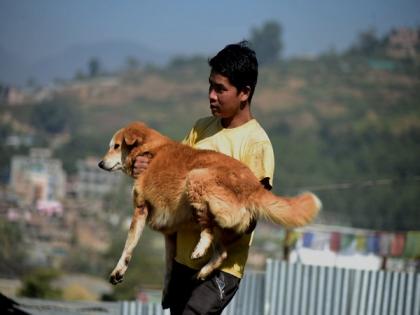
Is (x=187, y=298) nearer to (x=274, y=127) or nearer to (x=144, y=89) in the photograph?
(x=274, y=127)

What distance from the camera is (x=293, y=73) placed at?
558ft

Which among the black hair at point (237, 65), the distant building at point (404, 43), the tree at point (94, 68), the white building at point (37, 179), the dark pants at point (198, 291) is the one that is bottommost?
the white building at point (37, 179)

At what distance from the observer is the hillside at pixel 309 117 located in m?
113

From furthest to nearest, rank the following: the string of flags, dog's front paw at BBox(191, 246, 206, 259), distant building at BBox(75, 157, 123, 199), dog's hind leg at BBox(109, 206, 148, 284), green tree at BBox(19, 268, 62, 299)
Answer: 1. distant building at BBox(75, 157, 123, 199)
2. green tree at BBox(19, 268, 62, 299)
3. the string of flags
4. dog's hind leg at BBox(109, 206, 148, 284)
5. dog's front paw at BBox(191, 246, 206, 259)

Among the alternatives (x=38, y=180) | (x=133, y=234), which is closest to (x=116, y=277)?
(x=133, y=234)

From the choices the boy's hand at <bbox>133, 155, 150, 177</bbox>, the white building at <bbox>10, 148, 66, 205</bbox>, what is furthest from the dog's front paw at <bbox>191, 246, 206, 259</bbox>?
the white building at <bbox>10, 148, 66, 205</bbox>

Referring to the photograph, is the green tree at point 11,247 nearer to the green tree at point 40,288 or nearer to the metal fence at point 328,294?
the green tree at point 40,288

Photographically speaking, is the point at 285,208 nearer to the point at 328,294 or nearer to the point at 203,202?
the point at 203,202

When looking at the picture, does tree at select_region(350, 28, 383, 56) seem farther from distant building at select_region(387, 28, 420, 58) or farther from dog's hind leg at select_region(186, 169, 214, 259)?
dog's hind leg at select_region(186, 169, 214, 259)

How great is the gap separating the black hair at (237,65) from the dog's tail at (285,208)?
58 centimetres

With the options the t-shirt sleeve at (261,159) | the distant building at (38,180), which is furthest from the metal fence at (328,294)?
the distant building at (38,180)

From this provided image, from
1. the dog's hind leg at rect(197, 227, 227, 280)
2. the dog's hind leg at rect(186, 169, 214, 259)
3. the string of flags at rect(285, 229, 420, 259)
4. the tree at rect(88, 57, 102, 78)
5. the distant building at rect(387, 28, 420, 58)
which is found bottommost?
the string of flags at rect(285, 229, 420, 259)

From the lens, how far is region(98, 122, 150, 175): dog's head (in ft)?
18.6

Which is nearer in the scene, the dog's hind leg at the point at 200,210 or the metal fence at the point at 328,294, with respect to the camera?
the dog's hind leg at the point at 200,210
